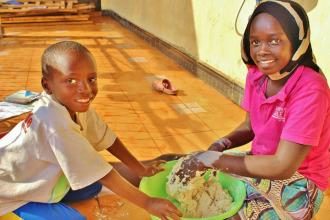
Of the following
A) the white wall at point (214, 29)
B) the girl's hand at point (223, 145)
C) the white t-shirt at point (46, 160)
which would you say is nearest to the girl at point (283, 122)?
the girl's hand at point (223, 145)

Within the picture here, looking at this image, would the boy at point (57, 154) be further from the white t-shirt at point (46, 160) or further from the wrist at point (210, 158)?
the wrist at point (210, 158)

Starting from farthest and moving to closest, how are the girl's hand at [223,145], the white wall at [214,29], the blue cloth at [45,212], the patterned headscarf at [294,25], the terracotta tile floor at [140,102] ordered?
the terracotta tile floor at [140,102] < the white wall at [214,29] < the girl's hand at [223,145] < the blue cloth at [45,212] < the patterned headscarf at [294,25]

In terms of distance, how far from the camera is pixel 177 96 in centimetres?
368

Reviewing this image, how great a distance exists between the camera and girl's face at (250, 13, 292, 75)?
1286 millimetres

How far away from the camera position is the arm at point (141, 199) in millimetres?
1333

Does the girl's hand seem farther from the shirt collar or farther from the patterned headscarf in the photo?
the patterned headscarf

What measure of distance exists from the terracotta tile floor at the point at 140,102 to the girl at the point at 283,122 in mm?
602

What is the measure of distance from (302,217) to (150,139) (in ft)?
4.98

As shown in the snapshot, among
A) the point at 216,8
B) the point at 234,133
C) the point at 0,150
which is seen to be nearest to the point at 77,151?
the point at 0,150

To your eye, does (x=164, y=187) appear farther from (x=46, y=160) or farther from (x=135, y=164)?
(x=46, y=160)

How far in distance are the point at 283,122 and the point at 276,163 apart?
0.15 meters

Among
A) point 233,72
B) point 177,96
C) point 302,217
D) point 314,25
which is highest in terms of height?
point 314,25

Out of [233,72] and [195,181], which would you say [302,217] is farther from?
[233,72]

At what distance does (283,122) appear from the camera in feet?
4.51
